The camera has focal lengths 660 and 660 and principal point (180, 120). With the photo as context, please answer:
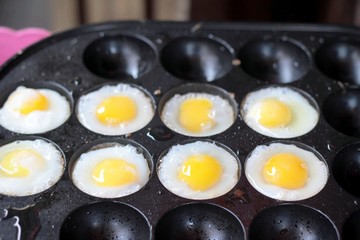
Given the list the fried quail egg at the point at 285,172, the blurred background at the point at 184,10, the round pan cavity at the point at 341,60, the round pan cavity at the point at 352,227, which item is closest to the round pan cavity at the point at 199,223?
the fried quail egg at the point at 285,172

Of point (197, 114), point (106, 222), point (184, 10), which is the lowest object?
point (184, 10)

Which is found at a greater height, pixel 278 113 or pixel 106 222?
pixel 278 113

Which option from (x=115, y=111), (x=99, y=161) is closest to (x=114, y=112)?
(x=115, y=111)

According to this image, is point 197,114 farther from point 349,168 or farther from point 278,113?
point 349,168

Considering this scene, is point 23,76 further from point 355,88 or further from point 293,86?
point 355,88

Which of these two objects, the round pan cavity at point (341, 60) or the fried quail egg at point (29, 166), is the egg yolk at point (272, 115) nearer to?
the round pan cavity at point (341, 60)

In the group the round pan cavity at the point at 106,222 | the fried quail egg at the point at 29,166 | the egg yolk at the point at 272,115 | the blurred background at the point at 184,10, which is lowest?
the blurred background at the point at 184,10

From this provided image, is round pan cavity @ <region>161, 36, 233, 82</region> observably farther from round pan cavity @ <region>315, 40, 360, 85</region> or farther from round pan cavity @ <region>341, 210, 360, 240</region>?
round pan cavity @ <region>341, 210, 360, 240</region>

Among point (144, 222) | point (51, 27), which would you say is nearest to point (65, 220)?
point (144, 222)
